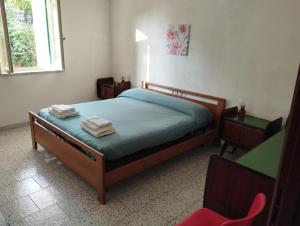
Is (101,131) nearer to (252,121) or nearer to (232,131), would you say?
(232,131)

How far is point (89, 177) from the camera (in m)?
2.41

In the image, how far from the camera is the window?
3.81 m

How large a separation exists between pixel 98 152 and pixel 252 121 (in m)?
1.95

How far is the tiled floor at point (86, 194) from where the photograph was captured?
2.16 m

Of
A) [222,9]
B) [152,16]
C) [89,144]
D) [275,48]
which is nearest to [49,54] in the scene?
[152,16]

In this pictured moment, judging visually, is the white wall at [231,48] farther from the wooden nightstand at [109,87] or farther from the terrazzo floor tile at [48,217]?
the terrazzo floor tile at [48,217]

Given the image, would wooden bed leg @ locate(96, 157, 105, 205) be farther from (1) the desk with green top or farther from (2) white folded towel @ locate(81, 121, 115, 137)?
(1) the desk with green top

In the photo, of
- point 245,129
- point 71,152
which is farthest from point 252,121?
point 71,152

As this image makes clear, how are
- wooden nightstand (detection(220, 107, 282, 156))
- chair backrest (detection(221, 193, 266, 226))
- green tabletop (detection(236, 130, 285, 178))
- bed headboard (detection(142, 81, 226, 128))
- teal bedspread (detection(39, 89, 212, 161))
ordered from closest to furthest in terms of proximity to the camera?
1. chair backrest (detection(221, 193, 266, 226))
2. green tabletop (detection(236, 130, 285, 178))
3. teal bedspread (detection(39, 89, 212, 161))
4. wooden nightstand (detection(220, 107, 282, 156))
5. bed headboard (detection(142, 81, 226, 128))

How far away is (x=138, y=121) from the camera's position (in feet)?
9.90

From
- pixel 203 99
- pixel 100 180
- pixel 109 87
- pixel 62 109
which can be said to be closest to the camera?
pixel 100 180

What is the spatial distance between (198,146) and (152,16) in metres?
2.32

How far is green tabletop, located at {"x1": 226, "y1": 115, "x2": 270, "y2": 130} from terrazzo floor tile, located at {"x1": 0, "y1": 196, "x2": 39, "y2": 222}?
244cm

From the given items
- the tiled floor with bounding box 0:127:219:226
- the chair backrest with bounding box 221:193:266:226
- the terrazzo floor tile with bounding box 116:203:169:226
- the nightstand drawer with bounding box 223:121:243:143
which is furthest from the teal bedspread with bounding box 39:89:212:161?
the chair backrest with bounding box 221:193:266:226
